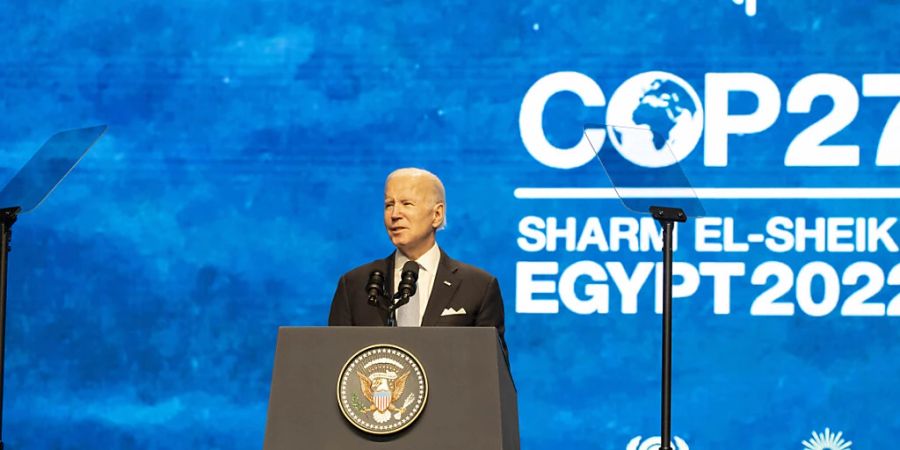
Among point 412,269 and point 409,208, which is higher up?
point 409,208

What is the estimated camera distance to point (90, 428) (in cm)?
462

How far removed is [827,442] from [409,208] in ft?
6.65

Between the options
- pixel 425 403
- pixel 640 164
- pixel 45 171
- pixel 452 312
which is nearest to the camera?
pixel 425 403

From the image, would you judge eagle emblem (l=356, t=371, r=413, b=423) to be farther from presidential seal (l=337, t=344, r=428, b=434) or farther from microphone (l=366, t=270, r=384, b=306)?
microphone (l=366, t=270, r=384, b=306)

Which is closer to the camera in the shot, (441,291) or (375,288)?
(375,288)

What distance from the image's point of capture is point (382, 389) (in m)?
2.57

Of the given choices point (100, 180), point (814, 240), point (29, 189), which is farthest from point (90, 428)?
point (814, 240)

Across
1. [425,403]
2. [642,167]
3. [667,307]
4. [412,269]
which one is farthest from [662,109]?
[425,403]

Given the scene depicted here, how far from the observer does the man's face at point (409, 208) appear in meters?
3.24

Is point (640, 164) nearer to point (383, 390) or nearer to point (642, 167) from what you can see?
point (642, 167)

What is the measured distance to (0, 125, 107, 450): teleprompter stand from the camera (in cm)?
344

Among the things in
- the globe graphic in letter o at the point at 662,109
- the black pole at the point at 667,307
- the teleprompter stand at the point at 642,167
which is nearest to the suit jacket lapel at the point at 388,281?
the black pole at the point at 667,307

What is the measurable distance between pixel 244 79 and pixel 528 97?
3.40 feet

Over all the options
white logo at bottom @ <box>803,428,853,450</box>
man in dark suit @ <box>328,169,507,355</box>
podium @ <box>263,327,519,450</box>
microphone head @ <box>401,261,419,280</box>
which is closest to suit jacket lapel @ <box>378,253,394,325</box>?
man in dark suit @ <box>328,169,507,355</box>
